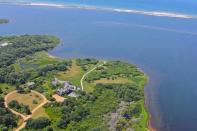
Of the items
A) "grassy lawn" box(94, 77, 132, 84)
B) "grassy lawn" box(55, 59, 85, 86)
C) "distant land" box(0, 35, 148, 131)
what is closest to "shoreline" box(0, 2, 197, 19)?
"distant land" box(0, 35, 148, 131)

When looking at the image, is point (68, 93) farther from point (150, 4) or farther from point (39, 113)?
point (150, 4)

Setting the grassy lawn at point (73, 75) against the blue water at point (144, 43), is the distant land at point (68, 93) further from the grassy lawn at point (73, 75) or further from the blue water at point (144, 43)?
the blue water at point (144, 43)

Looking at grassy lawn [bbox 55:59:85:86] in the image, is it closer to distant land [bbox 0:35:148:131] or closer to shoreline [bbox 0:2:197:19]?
distant land [bbox 0:35:148:131]

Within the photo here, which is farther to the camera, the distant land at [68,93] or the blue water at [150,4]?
the blue water at [150,4]

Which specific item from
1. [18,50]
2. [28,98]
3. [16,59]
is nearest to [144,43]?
[18,50]

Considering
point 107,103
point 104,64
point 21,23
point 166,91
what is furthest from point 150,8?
point 107,103

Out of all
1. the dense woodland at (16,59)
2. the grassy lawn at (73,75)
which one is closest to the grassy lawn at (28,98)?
the dense woodland at (16,59)

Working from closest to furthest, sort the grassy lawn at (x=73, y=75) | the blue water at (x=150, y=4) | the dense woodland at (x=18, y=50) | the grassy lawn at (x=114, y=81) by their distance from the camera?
the dense woodland at (x=18, y=50) → the grassy lawn at (x=114, y=81) → the grassy lawn at (x=73, y=75) → the blue water at (x=150, y=4)
